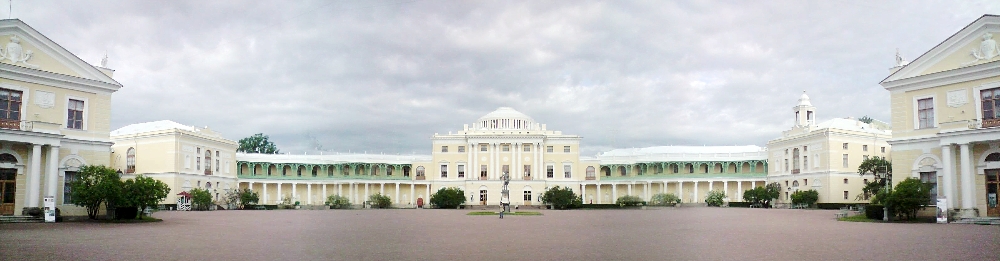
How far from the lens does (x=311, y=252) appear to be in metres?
14.0

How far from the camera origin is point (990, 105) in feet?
87.8

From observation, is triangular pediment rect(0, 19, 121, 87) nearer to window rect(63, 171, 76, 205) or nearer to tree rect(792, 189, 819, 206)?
window rect(63, 171, 76, 205)

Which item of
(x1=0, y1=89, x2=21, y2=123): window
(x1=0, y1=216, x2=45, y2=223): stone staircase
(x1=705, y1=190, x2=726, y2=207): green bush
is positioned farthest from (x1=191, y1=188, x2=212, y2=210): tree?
(x1=705, y1=190, x2=726, y2=207): green bush

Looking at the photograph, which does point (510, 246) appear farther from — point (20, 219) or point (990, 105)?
point (990, 105)

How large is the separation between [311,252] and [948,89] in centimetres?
2627

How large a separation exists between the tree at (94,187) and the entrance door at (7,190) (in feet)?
6.54

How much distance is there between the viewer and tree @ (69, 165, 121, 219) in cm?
2723

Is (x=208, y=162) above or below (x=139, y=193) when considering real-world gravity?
above

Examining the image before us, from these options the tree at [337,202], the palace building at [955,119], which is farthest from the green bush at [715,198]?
the palace building at [955,119]

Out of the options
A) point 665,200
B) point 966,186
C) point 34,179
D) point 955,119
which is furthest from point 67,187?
point 665,200

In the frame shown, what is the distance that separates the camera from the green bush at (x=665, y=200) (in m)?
64.8

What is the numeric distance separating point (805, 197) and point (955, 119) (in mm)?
28154

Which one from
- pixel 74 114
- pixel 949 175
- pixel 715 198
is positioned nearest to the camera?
pixel 949 175

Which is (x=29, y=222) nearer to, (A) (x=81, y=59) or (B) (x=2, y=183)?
(B) (x=2, y=183)
